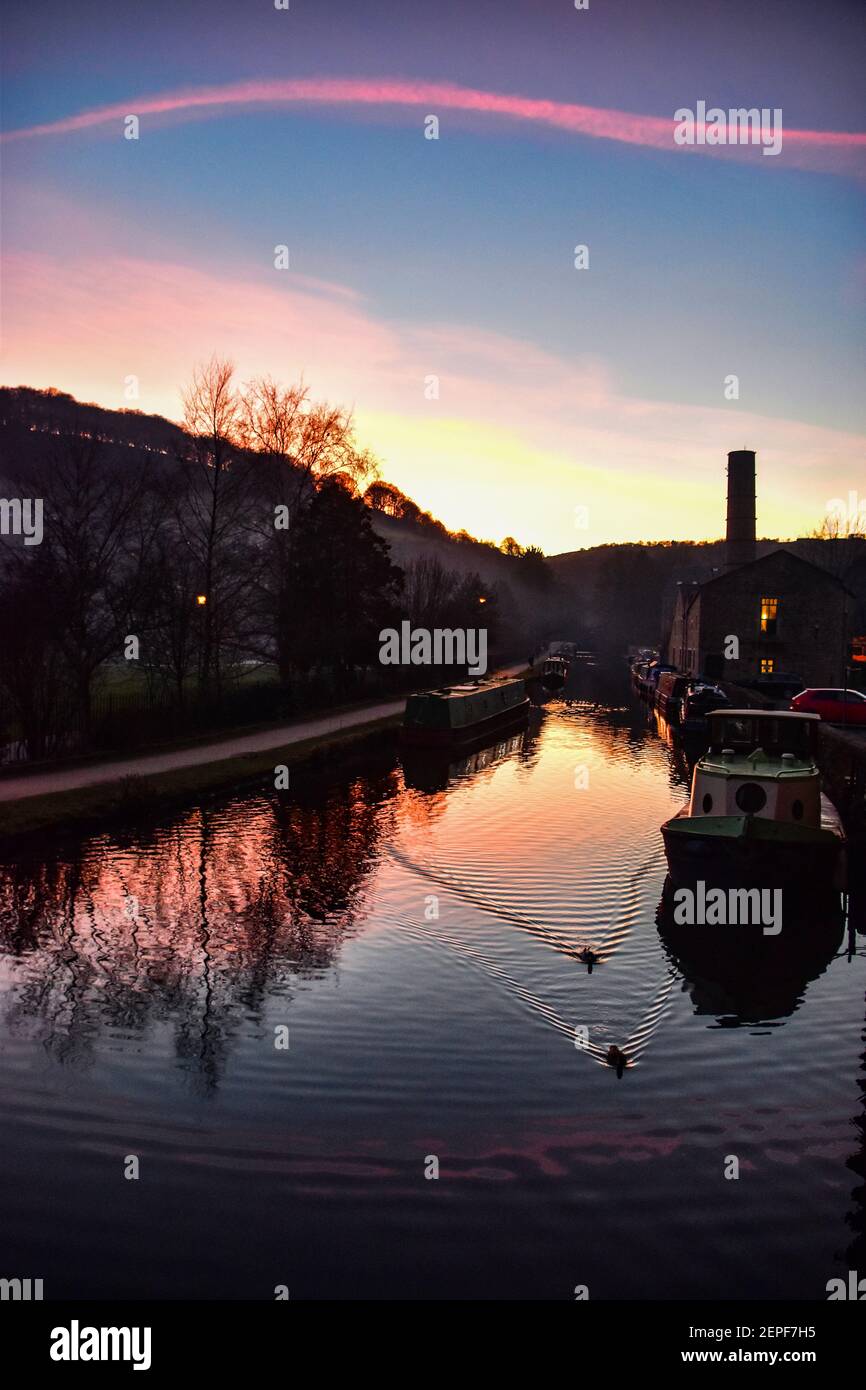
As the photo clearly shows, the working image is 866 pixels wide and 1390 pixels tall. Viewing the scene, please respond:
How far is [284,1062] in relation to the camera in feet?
36.5

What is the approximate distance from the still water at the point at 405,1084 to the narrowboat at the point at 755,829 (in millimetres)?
1094

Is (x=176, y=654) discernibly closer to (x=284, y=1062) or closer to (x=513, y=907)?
(x=513, y=907)

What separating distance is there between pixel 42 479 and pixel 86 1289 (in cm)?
2799

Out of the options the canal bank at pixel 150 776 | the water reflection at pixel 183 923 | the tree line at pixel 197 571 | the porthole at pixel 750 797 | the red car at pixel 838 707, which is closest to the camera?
the water reflection at pixel 183 923

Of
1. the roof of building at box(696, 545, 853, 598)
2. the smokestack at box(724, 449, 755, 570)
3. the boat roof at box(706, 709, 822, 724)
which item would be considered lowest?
the boat roof at box(706, 709, 822, 724)

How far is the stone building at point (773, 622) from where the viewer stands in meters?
64.0

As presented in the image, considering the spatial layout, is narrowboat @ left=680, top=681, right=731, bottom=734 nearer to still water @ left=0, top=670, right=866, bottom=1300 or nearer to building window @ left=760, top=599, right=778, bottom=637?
still water @ left=0, top=670, right=866, bottom=1300

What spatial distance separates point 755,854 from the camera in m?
17.9

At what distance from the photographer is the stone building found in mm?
64000

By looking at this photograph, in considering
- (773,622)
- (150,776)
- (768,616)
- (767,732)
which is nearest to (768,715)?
(767,732)

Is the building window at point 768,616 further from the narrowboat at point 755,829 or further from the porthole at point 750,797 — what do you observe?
the porthole at point 750,797

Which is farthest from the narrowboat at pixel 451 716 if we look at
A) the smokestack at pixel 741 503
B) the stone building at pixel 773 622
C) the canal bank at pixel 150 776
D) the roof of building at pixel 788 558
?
the smokestack at pixel 741 503

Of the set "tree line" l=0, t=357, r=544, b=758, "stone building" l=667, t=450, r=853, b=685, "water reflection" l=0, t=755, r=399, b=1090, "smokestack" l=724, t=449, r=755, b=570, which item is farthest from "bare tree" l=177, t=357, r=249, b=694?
"smokestack" l=724, t=449, r=755, b=570
